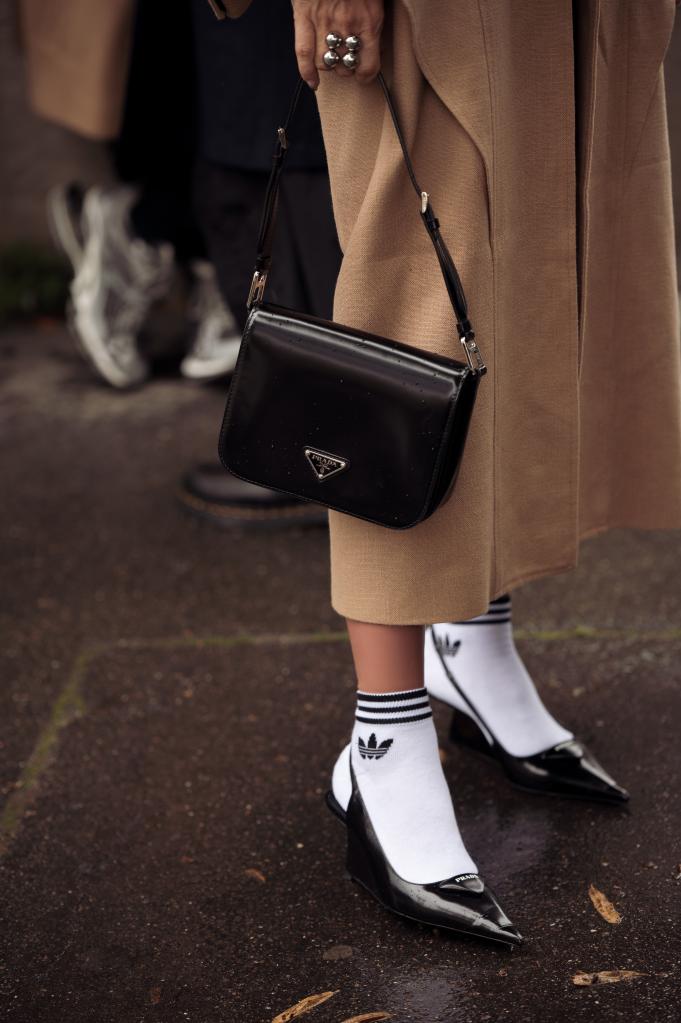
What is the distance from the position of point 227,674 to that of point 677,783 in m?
0.87

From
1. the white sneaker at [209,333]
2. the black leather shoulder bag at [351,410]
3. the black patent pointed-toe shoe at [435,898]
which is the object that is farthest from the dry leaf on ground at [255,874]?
the white sneaker at [209,333]

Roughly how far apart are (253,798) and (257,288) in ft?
2.80

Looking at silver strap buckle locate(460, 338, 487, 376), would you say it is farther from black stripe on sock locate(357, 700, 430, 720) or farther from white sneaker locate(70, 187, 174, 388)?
white sneaker locate(70, 187, 174, 388)

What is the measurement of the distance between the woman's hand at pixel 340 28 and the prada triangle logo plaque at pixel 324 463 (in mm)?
455

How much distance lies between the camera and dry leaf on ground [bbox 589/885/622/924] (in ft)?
5.40

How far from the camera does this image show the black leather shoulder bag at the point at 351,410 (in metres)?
1.46

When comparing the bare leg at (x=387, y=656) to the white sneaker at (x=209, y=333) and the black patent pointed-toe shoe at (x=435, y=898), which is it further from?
the white sneaker at (x=209, y=333)

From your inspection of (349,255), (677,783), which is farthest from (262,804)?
(349,255)

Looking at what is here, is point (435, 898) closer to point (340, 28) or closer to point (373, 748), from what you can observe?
point (373, 748)

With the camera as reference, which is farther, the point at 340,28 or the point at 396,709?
the point at 396,709

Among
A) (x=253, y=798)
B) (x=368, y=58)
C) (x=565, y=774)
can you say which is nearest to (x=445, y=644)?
(x=565, y=774)

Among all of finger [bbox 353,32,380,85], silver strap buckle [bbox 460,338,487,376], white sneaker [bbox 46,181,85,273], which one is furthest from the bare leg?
white sneaker [bbox 46,181,85,273]

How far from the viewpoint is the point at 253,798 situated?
1979 mm

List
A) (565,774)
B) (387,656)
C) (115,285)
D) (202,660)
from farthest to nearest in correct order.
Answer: (115,285)
(202,660)
(565,774)
(387,656)
